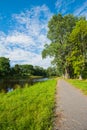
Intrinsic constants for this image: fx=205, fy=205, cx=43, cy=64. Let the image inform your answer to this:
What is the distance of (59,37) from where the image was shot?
47375 mm

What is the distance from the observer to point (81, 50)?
42.5m

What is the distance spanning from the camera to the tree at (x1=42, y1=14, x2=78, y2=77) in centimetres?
4629

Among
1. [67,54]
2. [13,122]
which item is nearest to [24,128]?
[13,122]

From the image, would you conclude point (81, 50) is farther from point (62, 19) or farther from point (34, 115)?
point (34, 115)

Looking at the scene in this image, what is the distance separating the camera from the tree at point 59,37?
46291 mm

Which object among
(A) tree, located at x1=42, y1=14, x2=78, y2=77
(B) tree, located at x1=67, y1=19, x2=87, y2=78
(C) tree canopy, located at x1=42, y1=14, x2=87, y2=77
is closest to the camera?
(B) tree, located at x1=67, y1=19, x2=87, y2=78

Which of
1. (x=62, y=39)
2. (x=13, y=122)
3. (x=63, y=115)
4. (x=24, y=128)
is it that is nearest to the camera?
(x=24, y=128)

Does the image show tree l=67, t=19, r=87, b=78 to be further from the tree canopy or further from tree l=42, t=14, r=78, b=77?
tree l=42, t=14, r=78, b=77

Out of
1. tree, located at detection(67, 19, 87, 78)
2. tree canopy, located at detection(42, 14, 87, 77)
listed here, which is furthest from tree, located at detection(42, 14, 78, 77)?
tree, located at detection(67, 19, 87, 78)

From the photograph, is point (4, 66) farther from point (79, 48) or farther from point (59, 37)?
point (79, 48)

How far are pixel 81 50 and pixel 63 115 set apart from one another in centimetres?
3568

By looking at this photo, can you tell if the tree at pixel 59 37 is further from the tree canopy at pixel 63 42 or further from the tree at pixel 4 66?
the tree at pixel 4 66

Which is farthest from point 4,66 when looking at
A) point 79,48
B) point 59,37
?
point 79,48

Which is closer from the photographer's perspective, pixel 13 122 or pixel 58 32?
pixel 13 122
